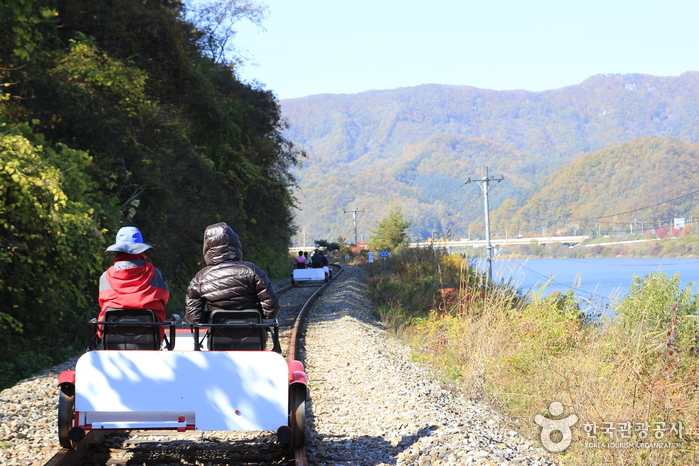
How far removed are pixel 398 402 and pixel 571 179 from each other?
196184mm

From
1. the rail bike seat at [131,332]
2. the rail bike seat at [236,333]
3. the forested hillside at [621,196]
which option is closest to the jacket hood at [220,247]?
the rail bike seat at [236,333]

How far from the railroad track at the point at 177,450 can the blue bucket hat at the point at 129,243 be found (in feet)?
5.32

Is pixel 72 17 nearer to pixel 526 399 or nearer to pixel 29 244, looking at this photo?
pixel 29 244

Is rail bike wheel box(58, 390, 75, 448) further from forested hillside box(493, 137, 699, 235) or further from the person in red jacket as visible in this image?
forested hillside box(493, 137, 699, 235)

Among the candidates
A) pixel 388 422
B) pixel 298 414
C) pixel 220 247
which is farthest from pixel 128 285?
pixel 388 422

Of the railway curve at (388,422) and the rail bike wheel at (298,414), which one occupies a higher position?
the rail bike wheel at (298,414)

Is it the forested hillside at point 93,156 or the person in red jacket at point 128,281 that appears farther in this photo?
the forested hillside at point 93,156

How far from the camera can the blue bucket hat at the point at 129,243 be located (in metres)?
5.51

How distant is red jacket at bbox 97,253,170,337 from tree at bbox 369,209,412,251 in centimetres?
6883

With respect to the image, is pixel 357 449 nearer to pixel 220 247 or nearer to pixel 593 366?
pixel 220 247

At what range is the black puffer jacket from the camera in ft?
18.4

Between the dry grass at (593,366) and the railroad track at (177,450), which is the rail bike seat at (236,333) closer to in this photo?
the railroad track at (177,450)

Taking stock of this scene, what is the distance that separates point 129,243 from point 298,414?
200cm

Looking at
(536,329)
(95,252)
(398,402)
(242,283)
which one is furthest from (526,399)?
(95,252)
